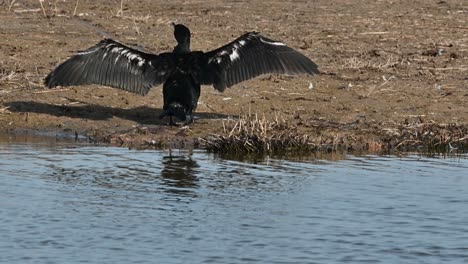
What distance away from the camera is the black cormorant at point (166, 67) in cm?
1305

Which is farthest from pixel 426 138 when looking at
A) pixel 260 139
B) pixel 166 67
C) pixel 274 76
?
pixel 274 76

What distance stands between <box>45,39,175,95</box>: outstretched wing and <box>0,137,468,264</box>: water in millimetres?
958

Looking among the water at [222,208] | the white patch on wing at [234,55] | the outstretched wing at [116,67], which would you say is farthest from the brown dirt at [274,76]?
the water at [222,208]

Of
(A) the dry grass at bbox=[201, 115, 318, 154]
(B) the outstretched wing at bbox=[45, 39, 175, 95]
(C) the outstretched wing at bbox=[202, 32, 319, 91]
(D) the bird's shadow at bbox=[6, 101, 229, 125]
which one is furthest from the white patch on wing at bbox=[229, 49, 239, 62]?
(A) the dry grass at bbox=[201, 115, 318, 154]

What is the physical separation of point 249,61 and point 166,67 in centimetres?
89

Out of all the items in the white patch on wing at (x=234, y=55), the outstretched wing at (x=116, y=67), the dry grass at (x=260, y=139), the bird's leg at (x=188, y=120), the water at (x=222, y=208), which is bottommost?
the water at (x=222, y=208)

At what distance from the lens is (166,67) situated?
1309 cm

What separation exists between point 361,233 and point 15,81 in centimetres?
663

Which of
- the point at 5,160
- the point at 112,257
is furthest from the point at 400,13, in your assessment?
the point at 112,257

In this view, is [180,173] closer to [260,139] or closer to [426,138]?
[260,139]

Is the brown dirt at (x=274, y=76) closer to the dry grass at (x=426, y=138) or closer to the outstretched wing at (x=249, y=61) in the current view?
the dry grass at (x=426, y=138)

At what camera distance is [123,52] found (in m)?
13.1

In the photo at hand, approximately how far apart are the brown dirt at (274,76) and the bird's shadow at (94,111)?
1cm

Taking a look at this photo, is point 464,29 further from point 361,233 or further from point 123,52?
point 361,233
